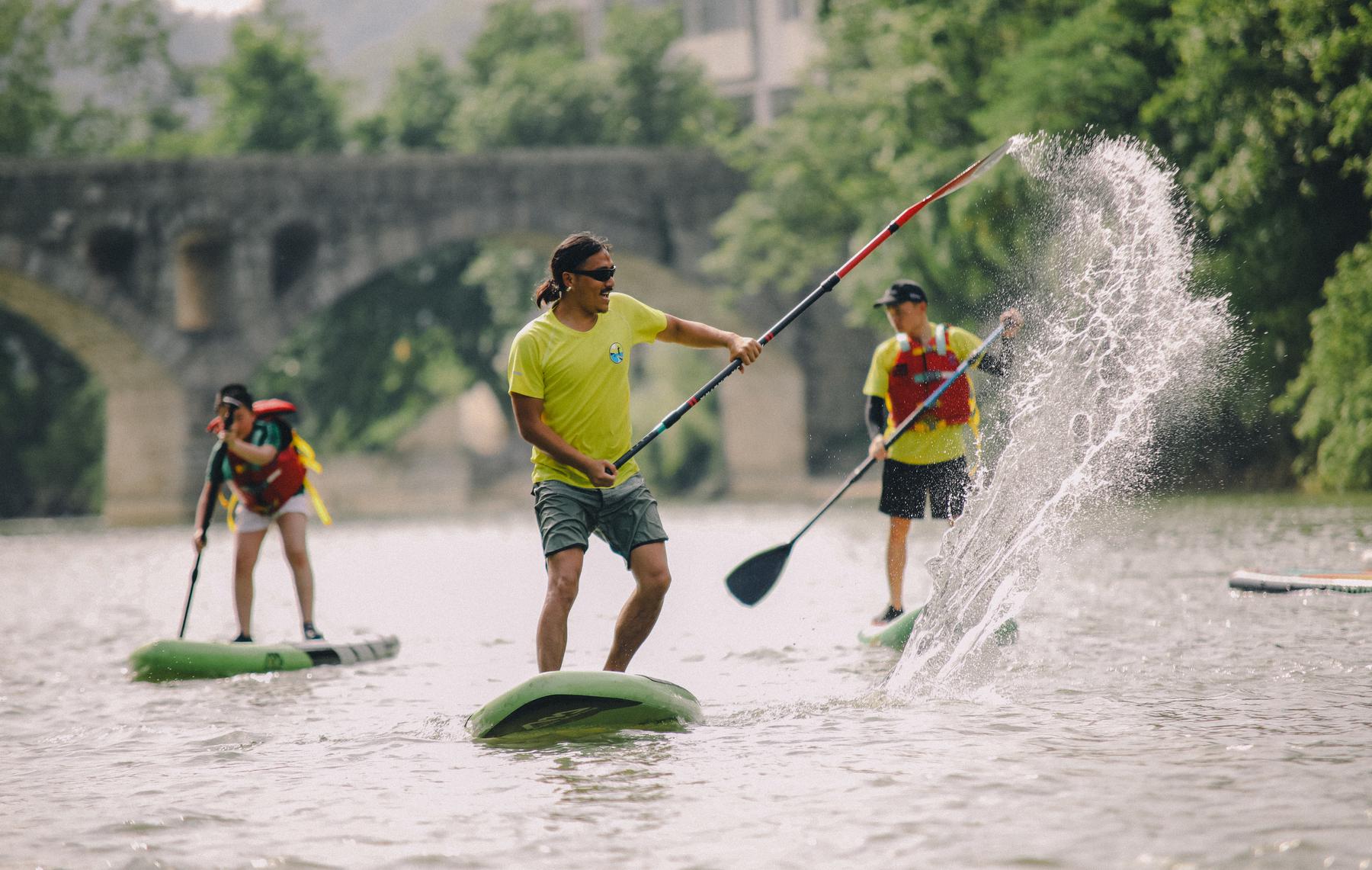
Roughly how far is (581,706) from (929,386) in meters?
3.16

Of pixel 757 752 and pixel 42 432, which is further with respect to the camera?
pixel 42 432

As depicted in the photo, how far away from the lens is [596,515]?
6.62 metres

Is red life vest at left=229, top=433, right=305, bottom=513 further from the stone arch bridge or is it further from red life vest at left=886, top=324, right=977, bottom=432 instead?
the stone arch bridge

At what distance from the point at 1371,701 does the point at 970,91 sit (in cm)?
1976

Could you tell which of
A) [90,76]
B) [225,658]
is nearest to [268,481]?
[225,658]

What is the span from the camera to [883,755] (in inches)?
229

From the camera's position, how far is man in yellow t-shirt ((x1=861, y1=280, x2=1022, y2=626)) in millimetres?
8961

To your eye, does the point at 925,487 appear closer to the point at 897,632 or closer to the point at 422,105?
the point at 897,632

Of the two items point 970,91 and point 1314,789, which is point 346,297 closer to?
point 970,91

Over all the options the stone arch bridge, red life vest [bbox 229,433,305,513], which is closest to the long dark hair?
red life vest [bbox 229,433,305,513]

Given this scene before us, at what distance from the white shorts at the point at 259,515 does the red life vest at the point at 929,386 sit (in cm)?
281

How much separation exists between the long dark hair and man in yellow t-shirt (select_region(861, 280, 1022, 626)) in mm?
2674

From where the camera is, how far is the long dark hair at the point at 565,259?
6.43 meters

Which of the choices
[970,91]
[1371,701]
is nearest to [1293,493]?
[970,91]
